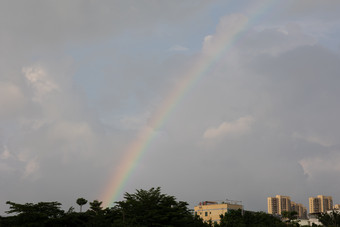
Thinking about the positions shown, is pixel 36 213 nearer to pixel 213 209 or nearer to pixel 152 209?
pixel 152 209

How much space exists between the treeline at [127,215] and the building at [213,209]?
154 feet

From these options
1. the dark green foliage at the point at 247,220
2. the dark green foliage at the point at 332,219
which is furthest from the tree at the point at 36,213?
the dark green foliage at the point at 332,219

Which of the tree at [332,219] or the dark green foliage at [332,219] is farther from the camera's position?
the tree at [332,219]

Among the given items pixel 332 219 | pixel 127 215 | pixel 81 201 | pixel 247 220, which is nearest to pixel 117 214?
pixel 127 215

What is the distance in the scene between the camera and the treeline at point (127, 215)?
1702 inches

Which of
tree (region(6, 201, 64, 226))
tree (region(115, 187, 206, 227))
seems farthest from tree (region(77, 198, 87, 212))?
tree (region(6, 201, 64, 226))

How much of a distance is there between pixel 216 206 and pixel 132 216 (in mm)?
84821

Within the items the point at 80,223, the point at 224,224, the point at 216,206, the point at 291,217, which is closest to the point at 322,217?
the point at 291,217

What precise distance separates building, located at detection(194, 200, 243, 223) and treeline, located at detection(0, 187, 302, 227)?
154 ft

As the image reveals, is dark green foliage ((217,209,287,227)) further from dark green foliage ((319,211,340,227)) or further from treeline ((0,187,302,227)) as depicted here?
dark green foliage ((319,211,340,227))

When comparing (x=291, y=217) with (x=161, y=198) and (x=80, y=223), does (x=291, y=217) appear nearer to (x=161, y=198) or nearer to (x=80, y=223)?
(x=161, y=198)

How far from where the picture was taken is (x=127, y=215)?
2234 inches

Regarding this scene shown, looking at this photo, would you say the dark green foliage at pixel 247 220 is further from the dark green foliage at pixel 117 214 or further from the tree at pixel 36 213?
the tree at pixel 36 213

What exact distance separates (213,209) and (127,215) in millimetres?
85478
